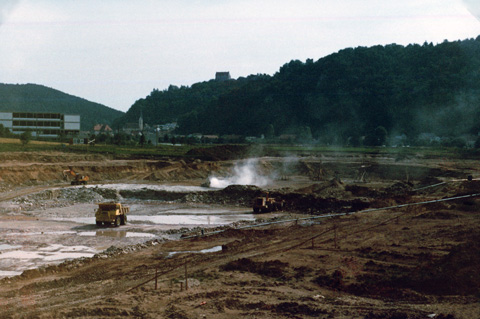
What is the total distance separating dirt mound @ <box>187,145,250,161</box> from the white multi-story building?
A: 180 ft

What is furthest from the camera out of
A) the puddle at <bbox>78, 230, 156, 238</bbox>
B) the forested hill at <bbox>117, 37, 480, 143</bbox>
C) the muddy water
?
the forested hill at <bbox>117, 37, 480, 143</bbox>

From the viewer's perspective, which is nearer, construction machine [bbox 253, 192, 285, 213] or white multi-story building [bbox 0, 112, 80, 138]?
construction machine [bbox 253, 192, 285, 213]

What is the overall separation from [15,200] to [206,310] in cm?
3848

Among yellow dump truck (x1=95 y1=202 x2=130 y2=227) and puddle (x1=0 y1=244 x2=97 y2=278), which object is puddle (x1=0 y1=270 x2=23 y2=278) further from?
yellow dump truck (x1=95 y1=202 x2=130 y2=227)

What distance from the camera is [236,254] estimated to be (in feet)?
81.4

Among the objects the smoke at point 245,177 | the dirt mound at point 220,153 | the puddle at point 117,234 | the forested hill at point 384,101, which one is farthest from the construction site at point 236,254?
the forested hill at point 384,101

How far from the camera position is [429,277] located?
18.2 metres

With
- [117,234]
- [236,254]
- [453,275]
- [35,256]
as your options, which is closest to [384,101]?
[117,234]

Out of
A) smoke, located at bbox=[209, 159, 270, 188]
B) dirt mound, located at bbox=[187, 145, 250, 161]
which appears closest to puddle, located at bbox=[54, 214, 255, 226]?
smoke, located at bbox=[209, 159, 270, 188]

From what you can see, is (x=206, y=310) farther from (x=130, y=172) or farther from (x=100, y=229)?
(x=130, y=172)

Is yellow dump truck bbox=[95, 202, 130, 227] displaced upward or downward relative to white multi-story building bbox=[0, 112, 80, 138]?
downward

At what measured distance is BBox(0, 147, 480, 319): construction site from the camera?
1636 centimetres

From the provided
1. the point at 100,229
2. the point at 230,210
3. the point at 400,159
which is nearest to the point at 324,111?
the point at 400,159

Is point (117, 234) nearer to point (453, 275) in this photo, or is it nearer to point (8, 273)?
point (8, 273)
